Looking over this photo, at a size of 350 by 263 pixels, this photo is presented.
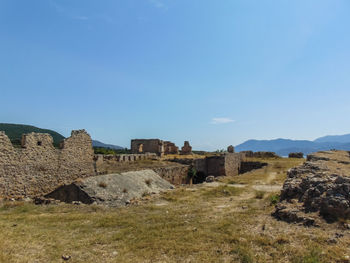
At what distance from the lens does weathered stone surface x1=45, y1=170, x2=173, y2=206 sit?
386 inches

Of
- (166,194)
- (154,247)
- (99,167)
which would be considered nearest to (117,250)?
(154,247)

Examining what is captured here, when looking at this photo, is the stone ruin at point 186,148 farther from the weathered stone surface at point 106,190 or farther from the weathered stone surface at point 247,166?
the weathered stone surface at point 106,190

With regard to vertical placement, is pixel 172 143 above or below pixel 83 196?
above

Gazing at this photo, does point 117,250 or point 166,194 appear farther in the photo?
point 166,194

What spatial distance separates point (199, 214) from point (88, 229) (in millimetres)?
3348

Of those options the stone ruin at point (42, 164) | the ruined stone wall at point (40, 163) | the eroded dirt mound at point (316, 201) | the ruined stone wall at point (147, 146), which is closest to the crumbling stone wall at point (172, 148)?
the ruined stone wall at point (147, 146)

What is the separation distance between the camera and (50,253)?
16.0 feet

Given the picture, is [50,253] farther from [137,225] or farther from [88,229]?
[137,225]

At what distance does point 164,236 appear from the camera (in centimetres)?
564

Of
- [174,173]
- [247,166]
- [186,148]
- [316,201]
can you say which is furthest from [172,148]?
[316,201]

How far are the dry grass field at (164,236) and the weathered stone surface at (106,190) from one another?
4.21ft

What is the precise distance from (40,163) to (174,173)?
1051cm

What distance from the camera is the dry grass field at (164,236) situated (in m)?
4.54

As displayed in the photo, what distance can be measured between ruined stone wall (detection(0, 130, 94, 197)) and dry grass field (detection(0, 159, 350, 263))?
2.11 meters
